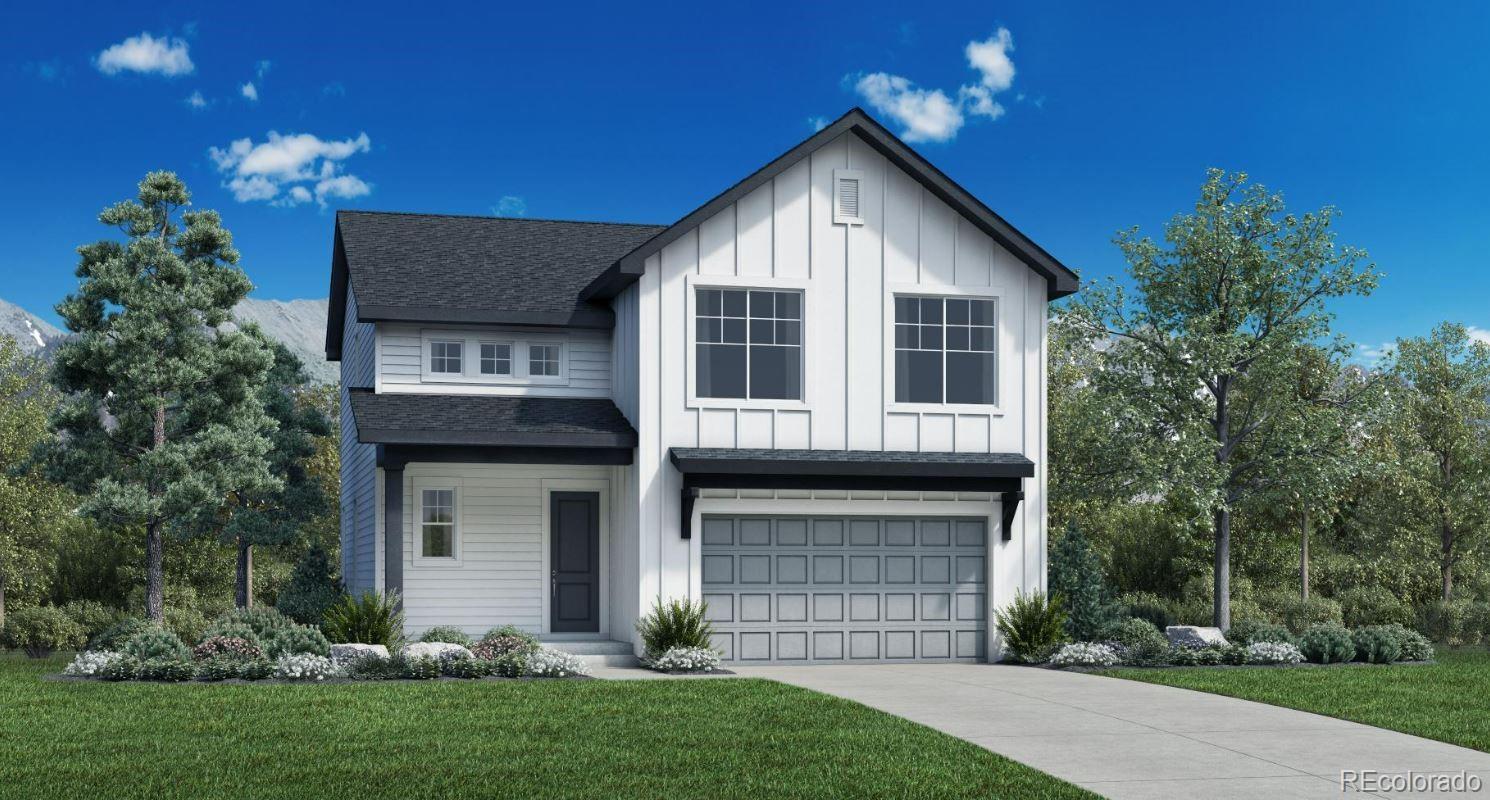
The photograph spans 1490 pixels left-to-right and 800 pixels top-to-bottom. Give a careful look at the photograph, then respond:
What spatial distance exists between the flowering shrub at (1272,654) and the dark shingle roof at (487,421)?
9029 mm

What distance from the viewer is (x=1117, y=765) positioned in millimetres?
11578

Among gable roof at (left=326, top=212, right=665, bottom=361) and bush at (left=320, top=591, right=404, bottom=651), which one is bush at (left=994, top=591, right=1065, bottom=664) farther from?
bush at (left=320, top=591, right=404, bottom=651)

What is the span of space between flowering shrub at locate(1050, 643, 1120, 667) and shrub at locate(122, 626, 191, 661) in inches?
447

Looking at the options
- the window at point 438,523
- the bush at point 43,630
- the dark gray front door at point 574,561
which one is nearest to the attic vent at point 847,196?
the dark gray front door at point 574,561

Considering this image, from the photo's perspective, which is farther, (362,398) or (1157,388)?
(1157,388)

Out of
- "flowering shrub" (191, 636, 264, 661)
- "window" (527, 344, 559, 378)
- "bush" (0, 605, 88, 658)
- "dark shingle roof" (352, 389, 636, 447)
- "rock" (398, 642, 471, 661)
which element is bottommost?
"bush" (0, 605, 88, 658)

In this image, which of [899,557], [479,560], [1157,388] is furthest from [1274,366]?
[479,560]

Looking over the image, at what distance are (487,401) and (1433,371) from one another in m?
18.4

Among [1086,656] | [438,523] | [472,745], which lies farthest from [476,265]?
[472,745]

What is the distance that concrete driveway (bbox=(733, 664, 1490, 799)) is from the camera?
36.0 feet

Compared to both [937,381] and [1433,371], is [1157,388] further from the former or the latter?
[1433,371]

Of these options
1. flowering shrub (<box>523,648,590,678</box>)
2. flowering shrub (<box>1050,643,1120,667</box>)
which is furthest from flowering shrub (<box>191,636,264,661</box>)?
flowering shrub (<box>1050,643,1120,667</box>)

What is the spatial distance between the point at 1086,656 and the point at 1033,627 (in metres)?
1.44

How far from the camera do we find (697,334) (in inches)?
835
